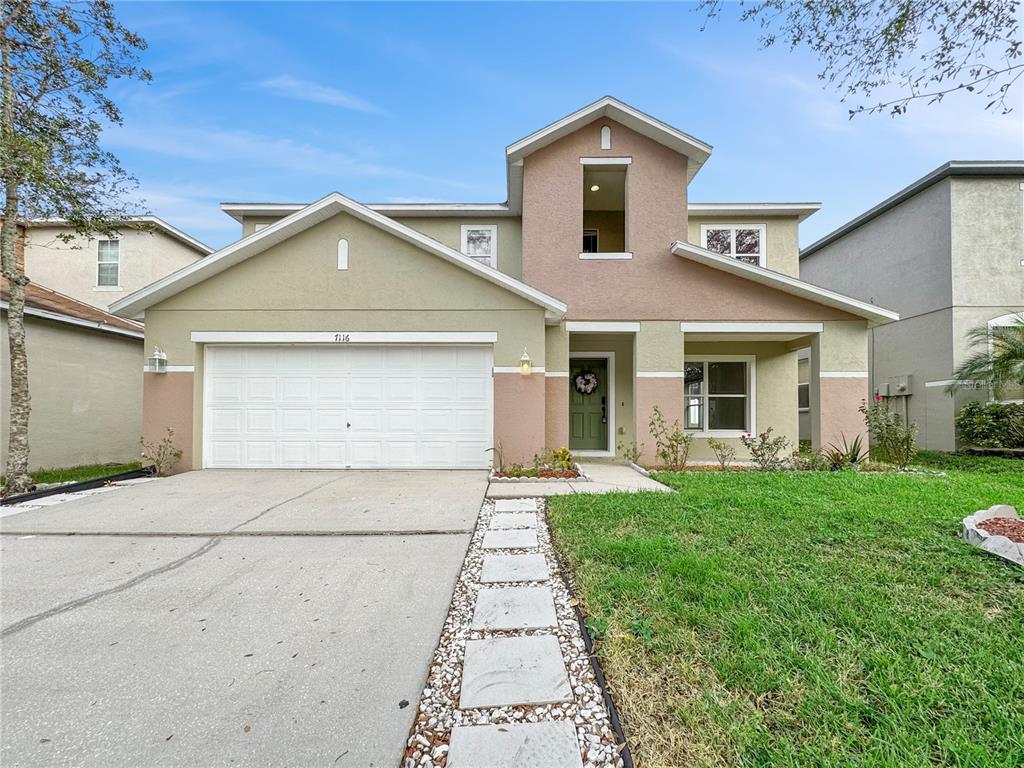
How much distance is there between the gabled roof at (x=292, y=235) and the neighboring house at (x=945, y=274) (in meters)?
10.7

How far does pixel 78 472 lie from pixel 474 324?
8572 millimetres

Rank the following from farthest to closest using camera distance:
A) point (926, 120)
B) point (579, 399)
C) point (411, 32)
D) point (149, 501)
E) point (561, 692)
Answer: point (579, 399)
point (411, 32)
point (149, 501)
point (926, 120)
point (561, 692)

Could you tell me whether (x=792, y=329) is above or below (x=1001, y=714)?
above

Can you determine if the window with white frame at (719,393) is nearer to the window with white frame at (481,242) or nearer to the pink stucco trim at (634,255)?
the pink stucco trim at (634,255)

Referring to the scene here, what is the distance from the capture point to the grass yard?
1.80 meters

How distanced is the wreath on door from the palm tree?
8.91 meters

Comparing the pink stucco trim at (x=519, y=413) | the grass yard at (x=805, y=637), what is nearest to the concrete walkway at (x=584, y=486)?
the pink stucco trim at (x=519, y=413)

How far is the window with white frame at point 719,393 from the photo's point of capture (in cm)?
1095

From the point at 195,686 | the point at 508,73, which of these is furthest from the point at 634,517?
the point at 508,73

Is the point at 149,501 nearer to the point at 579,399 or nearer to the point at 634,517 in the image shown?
the point at 634,517

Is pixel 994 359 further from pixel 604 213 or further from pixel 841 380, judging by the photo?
pixel 604 213

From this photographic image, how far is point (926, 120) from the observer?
471 centimetres

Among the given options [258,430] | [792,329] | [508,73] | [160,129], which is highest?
[508,73]

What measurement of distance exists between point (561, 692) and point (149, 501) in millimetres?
6385
